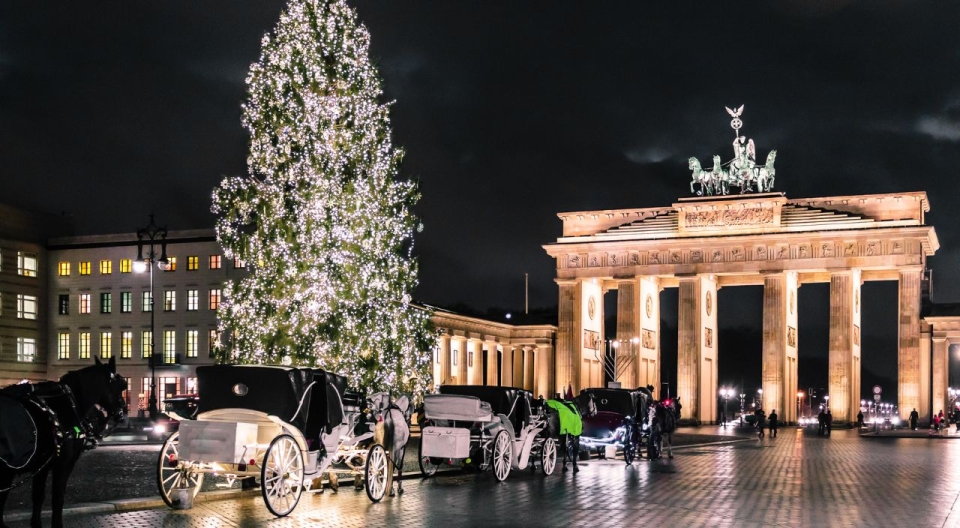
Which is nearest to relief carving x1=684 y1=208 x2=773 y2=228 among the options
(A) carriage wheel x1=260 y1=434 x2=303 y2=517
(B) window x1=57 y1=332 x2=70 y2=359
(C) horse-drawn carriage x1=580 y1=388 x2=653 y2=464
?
(B) window x1=57 y1=332 x2=70 y2=359

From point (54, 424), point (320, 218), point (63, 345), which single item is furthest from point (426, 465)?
point (63, 345)

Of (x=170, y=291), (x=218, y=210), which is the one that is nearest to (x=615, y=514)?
(x=218, y=210)

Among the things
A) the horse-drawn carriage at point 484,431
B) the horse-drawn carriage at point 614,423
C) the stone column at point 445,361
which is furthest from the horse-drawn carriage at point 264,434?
the stone column at point 445,361

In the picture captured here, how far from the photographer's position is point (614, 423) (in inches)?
1223

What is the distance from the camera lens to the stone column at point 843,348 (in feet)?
237

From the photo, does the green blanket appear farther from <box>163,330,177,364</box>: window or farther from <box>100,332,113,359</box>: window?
<box>100,332,113,359</box>: window

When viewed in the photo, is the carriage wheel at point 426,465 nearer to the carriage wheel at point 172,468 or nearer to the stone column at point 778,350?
the carriage wheel at point 172,468

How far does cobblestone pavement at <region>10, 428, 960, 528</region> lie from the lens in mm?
15977

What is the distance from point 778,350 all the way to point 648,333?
34.7 feet

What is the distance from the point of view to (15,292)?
2571 inches

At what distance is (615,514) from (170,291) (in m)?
52.6

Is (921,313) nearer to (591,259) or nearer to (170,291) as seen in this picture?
(591,259)

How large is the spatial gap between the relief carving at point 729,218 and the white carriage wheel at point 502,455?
183 feet

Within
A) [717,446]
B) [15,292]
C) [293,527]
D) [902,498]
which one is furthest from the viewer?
[15,292]
